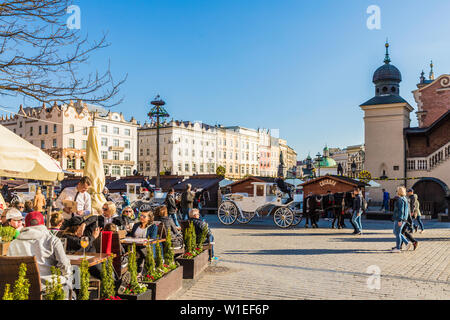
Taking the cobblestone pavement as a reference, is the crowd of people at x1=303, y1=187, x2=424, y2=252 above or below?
above

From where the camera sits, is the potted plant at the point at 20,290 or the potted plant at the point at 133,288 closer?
the potted plant at the point at 20,290

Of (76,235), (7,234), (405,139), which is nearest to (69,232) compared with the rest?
(76,235)

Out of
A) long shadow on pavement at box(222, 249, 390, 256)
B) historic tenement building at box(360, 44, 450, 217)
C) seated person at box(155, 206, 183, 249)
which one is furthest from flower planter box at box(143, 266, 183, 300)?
historic tenement building at box(360, 44, 450, 217)

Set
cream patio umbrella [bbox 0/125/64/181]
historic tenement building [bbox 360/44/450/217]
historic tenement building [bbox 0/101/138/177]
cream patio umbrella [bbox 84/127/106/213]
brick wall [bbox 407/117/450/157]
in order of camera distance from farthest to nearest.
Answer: historic tenement building [bbox 0/101/138/177] → brick wall [bbox 407/117/450/157] → historic tenement building [bbox 360/44/450/217] → cream patio umbrella [bbox 84/127/106/213] → cream patio umbrella [bbox 0/125/64/181]

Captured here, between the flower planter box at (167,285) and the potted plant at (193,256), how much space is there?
2.39 feet

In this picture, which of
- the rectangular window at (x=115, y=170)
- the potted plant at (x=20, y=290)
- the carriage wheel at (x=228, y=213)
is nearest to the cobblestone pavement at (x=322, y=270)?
the potted plant at (x=20, y=290)

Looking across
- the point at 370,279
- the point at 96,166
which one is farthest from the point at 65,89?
the point at 370,279

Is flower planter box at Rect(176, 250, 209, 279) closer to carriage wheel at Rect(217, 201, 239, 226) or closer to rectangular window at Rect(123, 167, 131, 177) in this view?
carriage wheel at Rect(217, 201, 239, 226)

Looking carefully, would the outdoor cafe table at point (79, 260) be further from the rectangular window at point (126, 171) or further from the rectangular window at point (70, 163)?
the rectangular window at point (126, 171)

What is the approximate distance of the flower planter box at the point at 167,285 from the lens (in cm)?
646

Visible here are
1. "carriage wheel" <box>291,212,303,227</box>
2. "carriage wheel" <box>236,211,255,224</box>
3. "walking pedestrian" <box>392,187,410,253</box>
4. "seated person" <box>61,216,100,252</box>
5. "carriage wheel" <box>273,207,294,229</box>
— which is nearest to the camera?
"seated person" <box>61,216,100,252</box>

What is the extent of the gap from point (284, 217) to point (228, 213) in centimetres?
283

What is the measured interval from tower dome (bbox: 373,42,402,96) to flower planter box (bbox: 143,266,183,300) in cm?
3356

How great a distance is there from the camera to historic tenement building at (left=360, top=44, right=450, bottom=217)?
1129 inches
